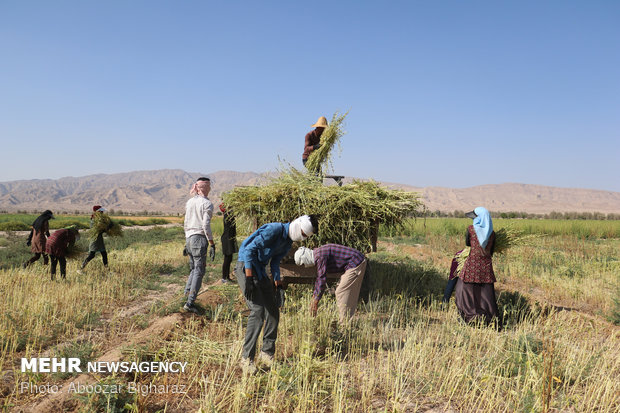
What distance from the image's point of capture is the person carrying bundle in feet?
21.5

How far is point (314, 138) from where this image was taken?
673 centimetres

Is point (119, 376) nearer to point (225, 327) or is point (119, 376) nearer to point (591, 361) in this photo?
point (225, 327)

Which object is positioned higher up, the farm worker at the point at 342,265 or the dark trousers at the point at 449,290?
the farm worker at the point at 342,265

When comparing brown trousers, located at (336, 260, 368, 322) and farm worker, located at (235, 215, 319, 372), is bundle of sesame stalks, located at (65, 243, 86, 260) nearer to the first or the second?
farm worker, located at (235, 215, 319, 372)

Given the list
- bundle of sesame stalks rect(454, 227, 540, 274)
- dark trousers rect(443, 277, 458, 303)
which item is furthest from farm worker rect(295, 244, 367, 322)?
dark trousers rect(443, 277, 458, 303)

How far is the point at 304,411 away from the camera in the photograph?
2.84 m

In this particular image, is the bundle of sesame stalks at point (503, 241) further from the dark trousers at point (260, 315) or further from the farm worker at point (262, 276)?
the dark trousers at point (260, 315)

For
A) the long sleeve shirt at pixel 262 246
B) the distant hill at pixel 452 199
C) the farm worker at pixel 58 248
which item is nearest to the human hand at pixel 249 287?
the long sleeve shirt at pixel 262 246

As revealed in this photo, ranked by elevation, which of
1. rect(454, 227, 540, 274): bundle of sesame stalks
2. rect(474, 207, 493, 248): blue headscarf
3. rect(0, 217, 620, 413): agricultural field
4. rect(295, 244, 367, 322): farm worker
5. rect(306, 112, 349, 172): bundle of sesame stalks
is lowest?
rect(0, 217, 620, 413): agricultural field

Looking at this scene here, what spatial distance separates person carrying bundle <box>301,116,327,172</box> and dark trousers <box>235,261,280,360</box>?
129 inches

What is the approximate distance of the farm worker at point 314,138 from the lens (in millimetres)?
6547

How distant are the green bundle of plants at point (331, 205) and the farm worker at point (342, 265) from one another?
1.56 ft

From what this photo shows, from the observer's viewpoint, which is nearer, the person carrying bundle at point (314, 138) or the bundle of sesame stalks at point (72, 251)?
the person carrying bundle at point (314, 138)

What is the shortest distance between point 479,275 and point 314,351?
9.08 ft
